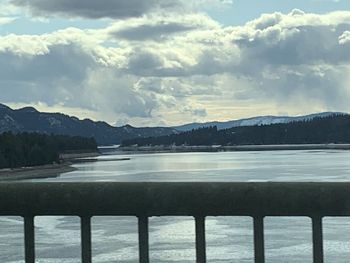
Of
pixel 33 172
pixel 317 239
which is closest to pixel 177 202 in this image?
pixel 317 239

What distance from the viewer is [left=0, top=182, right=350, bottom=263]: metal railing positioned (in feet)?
11.1

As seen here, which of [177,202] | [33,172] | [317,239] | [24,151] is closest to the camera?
[317,239]

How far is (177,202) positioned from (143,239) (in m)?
0.28

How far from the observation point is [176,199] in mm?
3518

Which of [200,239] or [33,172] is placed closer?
[200,239]

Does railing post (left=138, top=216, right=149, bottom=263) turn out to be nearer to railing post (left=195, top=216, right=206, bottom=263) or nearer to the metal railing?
the metal railing

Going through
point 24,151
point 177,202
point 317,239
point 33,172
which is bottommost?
point 317,239

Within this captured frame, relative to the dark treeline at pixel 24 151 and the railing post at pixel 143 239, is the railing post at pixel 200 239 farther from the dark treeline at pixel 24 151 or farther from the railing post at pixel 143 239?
the dark treeline at pixel 24 151

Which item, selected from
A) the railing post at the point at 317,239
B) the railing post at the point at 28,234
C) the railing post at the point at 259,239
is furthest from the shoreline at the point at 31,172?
the railing post at the point at 317,239

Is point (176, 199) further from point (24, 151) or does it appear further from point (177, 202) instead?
point (24, 151)

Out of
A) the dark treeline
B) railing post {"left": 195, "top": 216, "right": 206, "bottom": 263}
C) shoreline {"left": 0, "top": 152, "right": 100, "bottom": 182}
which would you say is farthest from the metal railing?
the dark treeline

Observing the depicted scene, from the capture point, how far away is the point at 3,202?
12.0 ft

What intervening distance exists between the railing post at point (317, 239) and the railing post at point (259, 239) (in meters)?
0.27

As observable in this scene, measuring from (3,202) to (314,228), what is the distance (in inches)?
67.3
